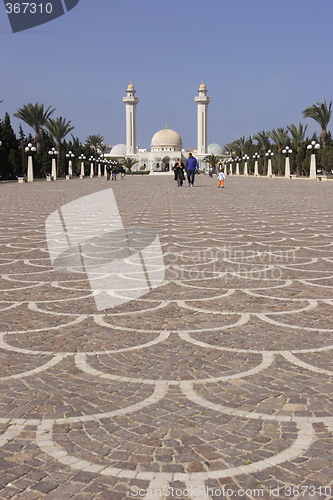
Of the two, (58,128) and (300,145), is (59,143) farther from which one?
(300,145)

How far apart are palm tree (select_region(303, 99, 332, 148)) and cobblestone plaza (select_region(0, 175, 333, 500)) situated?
37.3 meters

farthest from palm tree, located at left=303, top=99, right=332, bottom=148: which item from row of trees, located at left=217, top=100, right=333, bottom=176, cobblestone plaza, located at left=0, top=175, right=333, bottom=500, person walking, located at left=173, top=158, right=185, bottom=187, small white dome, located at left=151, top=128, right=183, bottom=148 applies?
small white dome, located at left=151, top=128, right=183, bottom=148

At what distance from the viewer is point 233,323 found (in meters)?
4.34

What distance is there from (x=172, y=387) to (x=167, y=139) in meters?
127

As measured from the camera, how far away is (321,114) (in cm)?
4078

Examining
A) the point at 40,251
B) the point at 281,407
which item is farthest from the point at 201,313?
the point at 40,251

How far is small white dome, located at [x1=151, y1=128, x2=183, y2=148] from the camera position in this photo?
418 ft

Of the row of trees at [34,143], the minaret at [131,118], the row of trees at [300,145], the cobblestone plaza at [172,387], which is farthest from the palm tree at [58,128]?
the minaret at [131,118]

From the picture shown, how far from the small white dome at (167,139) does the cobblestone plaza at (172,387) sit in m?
123

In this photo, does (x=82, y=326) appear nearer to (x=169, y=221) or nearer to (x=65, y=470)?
(x=65, y=470)

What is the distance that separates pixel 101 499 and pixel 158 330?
2.12 m

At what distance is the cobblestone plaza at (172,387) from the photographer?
7.37 ft

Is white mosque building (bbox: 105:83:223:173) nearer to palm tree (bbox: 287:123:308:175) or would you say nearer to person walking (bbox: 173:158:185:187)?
palm tree (bbox: 287:123:308:175)

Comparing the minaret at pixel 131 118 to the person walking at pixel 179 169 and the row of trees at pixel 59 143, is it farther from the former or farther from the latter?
the person walking at pixel 179 169
